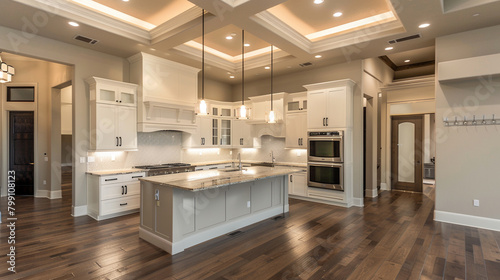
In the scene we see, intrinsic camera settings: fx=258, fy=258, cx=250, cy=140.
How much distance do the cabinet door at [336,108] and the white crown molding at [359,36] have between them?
3.44 ft

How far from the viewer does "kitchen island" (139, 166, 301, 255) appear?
338 centimetres

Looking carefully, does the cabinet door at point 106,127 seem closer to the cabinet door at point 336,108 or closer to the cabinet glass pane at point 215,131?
the cabinet glass pane at point 215,131

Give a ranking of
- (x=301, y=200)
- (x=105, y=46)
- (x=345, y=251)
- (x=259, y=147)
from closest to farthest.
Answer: (x=345, y=251), (x=105, y=46), (x=301, y=200), (x=259, y=147)

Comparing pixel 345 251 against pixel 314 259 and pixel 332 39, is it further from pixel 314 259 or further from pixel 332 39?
pixel 332 39

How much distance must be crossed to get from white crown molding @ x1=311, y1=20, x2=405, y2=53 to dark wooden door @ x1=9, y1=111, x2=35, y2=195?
293 inches

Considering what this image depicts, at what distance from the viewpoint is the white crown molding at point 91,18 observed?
3.65 m

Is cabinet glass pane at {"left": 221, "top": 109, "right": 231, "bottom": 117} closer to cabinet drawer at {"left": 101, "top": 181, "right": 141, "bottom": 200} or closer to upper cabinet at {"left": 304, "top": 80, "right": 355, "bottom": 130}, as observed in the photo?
upper cabinet at {"left": 304, "top": 80, "right": 355, "bottom": 130}

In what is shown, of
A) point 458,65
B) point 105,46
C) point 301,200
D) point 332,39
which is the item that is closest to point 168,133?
point 105,46

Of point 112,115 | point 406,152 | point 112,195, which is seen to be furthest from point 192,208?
point 406,152

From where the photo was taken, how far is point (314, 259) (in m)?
3.22

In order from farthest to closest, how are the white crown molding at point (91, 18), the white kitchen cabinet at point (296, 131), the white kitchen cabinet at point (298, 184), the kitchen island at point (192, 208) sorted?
1. the white kitchen cabinet at point (296, 131)
2. the white kitchen cabinet at point (298, 184)
3. the white crown molding at point (91, 18)
4. the kitchen island at point (192, 208)

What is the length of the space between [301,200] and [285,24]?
402cm

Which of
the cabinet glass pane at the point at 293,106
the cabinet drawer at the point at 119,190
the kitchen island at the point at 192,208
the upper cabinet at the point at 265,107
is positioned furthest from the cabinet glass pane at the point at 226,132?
the kitchen island at the point at 192,208

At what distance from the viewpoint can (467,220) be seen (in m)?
4.45
